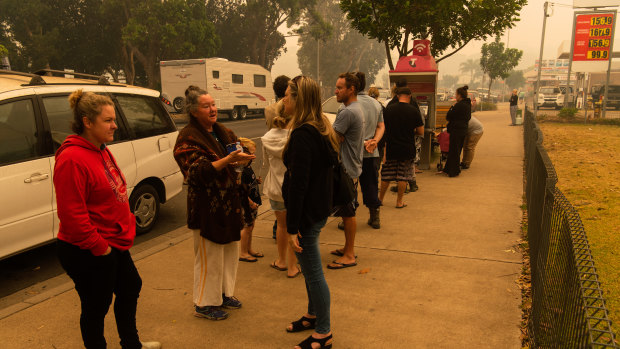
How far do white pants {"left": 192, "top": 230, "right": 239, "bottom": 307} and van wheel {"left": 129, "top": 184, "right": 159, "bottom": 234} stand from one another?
91.7 inches

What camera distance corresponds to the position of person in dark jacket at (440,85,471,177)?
9180mm

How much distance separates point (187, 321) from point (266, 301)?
67 cm

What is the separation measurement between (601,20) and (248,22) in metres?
27.9

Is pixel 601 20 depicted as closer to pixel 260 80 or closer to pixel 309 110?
pixel 260 80

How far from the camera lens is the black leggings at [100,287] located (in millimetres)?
2689

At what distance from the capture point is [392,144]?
22.0ft

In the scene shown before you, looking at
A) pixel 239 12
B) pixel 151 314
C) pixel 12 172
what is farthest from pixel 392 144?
pixel 239 12

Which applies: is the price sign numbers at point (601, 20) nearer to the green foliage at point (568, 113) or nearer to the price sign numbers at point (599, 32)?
the price sign numbers at point (599, 32)

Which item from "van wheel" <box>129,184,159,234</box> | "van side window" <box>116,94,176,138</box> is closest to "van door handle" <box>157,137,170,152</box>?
"van side window" <box>116,94,176,138</box>

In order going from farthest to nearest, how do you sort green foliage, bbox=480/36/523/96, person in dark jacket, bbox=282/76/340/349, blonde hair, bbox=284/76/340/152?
green foliage, bbox=480/36/523/96, blonde hair, bbox=284/76/340/152, person in dark jacket, bbox=282/76/340/349

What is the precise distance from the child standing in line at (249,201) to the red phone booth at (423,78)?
616 cm

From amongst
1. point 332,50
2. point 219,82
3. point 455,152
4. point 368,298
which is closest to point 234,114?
point 219,82

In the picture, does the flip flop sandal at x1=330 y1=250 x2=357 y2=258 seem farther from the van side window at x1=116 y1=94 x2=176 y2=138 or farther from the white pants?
the van side window at x1=116 y1=94 x2=176 y2=138

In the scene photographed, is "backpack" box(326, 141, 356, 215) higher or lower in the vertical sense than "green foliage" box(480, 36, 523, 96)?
lower
